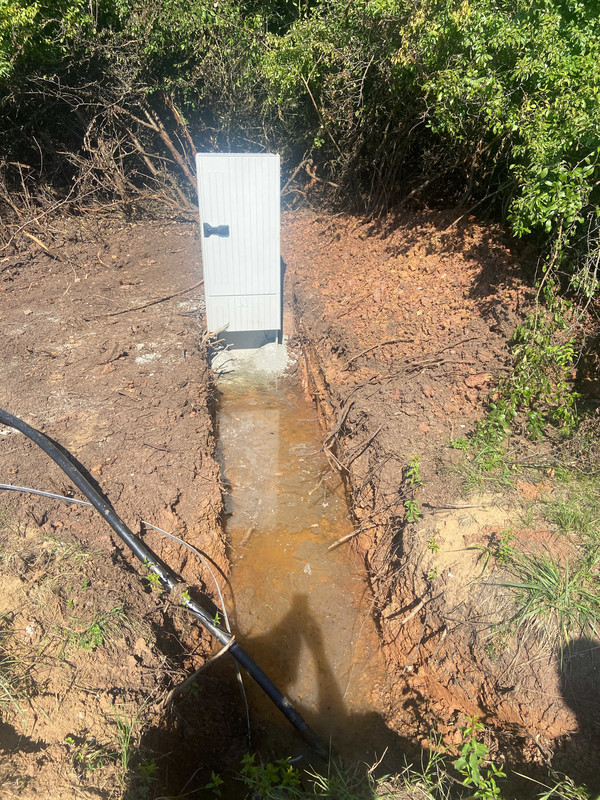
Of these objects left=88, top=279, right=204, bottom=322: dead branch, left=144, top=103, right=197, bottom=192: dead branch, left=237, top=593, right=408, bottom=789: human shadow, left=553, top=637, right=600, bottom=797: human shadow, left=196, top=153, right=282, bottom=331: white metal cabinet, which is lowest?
left=237, top=593, right=408, bottom=789: human shadow

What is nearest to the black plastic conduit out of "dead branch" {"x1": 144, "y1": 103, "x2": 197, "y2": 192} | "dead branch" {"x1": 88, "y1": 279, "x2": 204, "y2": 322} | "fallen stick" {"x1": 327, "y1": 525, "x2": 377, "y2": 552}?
"fallen stick" {"x1": 327, "y1": 525, "x2": 377, "y2": 552}

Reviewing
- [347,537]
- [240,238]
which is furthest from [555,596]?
[240,238]

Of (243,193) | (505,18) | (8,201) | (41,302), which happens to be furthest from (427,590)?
(8,201)

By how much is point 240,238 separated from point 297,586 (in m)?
3.60

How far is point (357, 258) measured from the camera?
7.34m

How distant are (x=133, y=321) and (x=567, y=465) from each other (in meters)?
4.94

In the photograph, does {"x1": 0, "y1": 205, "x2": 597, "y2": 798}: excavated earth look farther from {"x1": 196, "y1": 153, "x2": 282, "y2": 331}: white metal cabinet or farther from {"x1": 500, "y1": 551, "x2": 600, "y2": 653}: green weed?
{"x1": 196, "y1": 153, "x2": 282, "y2": 331}: white metal cabinet

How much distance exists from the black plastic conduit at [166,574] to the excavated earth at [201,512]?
0.13m

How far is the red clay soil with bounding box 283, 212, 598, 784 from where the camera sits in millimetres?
2822

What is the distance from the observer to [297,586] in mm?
3816

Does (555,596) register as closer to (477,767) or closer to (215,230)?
(477,767)

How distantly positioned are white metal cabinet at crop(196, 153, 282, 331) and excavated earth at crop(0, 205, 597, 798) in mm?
638

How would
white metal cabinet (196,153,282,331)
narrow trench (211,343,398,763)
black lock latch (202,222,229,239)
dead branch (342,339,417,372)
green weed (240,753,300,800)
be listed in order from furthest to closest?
dead branch (342,339,417,372) → black lock latch (202,222,229,239) → white metal cabinet (196,153,282,331) → narrow trench (211,343,398,763) → green weed (240,753,300,800)

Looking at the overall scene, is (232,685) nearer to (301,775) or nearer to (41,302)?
(301,775)
